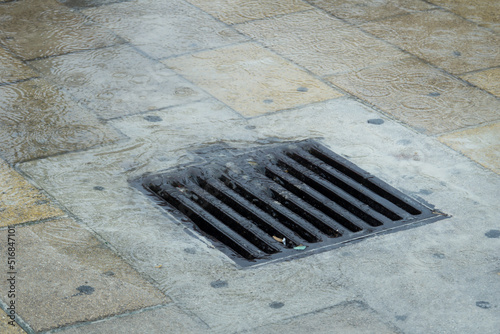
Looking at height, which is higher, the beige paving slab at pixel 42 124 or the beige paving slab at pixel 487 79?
the beige paving slab at pixel 487 79

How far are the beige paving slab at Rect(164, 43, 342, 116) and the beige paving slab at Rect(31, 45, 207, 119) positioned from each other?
0.17 meters

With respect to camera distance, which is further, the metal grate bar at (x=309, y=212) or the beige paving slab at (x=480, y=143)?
the beige paving slab at (x=480, y=143)

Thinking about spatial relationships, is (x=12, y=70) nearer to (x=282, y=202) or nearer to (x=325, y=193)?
(x=282, y=202)

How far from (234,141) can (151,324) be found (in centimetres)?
199

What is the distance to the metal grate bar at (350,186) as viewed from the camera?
4.91m

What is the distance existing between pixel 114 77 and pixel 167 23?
125 cm

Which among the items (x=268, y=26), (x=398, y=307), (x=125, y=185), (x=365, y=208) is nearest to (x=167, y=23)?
(x=268, y=26)

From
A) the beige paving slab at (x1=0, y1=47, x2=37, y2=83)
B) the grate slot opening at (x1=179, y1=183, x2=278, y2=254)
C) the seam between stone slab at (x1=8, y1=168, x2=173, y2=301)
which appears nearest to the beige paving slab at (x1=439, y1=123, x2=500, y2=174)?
the grate slot opening at (x1=179, y1=183, x2=278, y2=254)

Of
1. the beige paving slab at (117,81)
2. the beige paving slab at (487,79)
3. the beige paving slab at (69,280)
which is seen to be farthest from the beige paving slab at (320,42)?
the beige paving slab at (69,280)

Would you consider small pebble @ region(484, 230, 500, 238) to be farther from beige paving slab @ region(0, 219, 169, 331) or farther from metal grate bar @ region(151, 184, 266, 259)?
beige paving slab @ region(0, 219, 169, 331)

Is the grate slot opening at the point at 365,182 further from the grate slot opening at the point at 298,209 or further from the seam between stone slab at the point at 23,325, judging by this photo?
the seam between stone slab at the point at 23,325

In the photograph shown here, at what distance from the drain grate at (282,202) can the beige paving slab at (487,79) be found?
1.70 m

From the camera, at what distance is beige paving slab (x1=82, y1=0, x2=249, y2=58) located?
7.07 metres

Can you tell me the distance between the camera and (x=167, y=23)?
7520 mm
